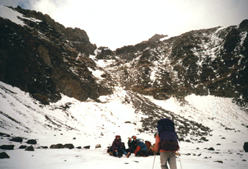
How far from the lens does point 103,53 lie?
306ft

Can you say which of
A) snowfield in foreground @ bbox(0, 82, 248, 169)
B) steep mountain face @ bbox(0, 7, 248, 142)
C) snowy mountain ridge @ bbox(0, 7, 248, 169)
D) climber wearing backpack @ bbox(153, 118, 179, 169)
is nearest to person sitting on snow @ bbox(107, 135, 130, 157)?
snowfield in foreground @ bbox(0, 82, 248, 169)

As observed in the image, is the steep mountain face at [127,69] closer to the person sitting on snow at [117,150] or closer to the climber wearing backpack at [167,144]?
the person sitting on snow at [117,150]

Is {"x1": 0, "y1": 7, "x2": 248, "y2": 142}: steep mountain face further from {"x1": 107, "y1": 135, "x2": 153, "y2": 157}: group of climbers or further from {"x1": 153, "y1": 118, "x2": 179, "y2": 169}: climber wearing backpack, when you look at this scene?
{"x1": 153, "y1": 118, "x2": 179, "y2": 169}: climber wearing backpack

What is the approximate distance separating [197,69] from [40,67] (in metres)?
57.9

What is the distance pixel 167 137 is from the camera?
467cm

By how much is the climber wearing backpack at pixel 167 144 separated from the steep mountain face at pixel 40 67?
22325 millimetres

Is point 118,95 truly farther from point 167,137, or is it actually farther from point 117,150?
point 167,137

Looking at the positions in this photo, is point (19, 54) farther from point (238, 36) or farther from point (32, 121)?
point (238, 36)

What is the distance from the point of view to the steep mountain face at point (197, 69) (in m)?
51.1

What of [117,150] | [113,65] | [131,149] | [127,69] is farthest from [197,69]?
[117,150]

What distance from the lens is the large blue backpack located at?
4.58 m

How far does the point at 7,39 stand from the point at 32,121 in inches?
709

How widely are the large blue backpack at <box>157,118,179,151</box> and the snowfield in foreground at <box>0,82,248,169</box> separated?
207cm

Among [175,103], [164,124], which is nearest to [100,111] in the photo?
[164,124]
